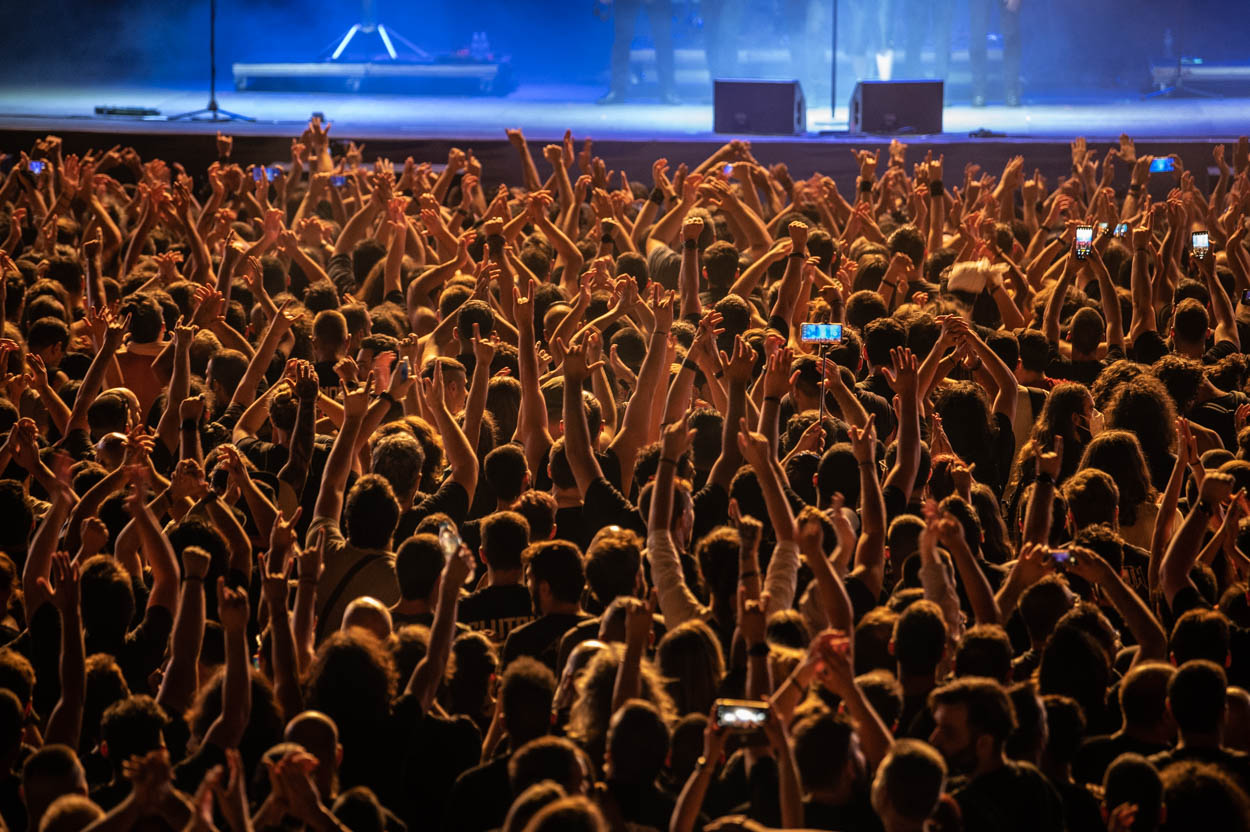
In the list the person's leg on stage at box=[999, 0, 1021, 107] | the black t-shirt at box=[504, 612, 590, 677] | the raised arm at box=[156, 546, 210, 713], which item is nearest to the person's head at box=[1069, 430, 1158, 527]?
the black t-shirt at box=[504, 612, 590, 677]

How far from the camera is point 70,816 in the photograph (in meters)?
2.32

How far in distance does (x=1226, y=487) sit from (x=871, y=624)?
106 cm

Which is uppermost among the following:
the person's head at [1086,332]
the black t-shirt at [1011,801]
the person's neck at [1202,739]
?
the person's head at [1086,332]

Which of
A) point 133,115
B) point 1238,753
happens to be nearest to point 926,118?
point 133,115

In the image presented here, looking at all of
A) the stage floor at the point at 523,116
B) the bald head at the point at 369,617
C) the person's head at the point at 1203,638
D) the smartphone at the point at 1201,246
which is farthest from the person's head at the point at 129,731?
the stage floor at the point at 523,116

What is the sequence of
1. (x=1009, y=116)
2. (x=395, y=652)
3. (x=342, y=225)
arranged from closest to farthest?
1. (x=395, y=652)
2. (x=342, y=225)
3. (x=1009, y=116)

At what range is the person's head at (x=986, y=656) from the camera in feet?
9.49

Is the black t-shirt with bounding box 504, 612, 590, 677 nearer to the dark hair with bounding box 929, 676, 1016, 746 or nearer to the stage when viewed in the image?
the dark hair with bounding box 929, 676, 1016, 746

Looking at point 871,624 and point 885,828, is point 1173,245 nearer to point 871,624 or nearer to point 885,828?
point 871,624

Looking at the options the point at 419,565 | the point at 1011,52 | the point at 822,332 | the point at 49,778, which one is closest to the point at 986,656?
the point at 419,565

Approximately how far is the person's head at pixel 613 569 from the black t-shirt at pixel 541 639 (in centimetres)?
10

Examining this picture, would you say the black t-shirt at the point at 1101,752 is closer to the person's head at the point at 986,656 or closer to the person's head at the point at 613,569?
the person's head at the point at 986,656

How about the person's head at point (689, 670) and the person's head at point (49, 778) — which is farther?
the person's head at point (689, 670)

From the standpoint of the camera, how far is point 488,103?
18.5 m
